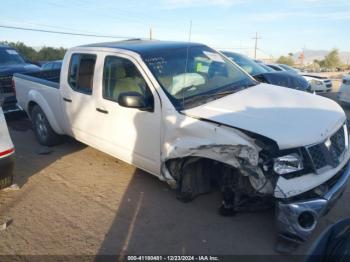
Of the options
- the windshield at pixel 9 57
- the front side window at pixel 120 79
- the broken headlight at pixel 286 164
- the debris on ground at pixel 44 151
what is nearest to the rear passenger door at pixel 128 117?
the front side window at pixel 120 79

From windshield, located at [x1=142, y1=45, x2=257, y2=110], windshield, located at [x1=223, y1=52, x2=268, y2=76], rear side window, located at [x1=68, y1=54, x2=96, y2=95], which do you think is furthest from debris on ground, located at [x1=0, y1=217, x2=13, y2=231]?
windshield, located at [x1=223, y1=52, x2=268, y2=76]

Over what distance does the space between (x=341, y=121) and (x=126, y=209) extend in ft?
8.43

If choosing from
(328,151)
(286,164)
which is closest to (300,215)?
(286,164)

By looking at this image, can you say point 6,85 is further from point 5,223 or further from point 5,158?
point 5,223

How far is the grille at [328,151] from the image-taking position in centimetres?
302

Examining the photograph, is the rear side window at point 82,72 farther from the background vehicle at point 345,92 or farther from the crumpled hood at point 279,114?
the background vehicle at point 345,92

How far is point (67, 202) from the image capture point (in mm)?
4312

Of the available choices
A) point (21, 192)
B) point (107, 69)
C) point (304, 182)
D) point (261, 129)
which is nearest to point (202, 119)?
point (261, 129)

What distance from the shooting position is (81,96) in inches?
195

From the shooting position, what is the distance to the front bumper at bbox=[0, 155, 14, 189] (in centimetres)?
402

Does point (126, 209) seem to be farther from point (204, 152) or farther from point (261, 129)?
point (261, 129)

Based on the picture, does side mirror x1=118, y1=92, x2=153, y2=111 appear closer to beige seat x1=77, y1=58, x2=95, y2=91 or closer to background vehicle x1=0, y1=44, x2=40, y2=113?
beige seat x1=77, y1=58, x2=95, y2=91

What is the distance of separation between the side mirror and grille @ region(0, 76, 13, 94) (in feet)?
18.1

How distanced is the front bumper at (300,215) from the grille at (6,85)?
7414mm
